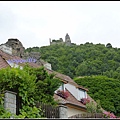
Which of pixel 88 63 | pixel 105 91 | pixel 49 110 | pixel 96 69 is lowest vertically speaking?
pixel 49 110

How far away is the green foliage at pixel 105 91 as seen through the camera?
3950 cm

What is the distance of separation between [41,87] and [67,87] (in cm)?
1173

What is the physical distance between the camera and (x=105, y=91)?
4091 centimetres

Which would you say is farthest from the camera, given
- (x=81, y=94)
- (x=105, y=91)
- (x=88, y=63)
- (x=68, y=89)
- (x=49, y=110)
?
(x=88, y=63)

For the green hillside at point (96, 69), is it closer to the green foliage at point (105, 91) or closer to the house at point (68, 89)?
the green foliage at point (105, 91)

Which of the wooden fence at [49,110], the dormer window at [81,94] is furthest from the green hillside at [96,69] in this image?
the wooden fence at [49,110]

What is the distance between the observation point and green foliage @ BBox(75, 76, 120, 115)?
130ft

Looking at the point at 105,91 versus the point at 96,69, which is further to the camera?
the point at 96,69

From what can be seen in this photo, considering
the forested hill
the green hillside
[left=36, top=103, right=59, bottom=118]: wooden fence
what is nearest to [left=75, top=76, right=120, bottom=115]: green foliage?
the green hillside

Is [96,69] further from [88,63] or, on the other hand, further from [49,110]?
[49,110]

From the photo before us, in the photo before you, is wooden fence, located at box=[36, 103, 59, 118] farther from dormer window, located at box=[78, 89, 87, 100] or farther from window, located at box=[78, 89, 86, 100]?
window, located at box=[78, 89, 86, 100]

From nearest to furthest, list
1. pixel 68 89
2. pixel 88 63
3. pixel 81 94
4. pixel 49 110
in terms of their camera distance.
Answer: pixel 49 110, pixel 68 89, pixel 81 94, pixel 88 63

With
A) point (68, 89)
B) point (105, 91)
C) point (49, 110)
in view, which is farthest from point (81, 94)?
point (49, 110)

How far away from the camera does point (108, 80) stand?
42.4 metres
